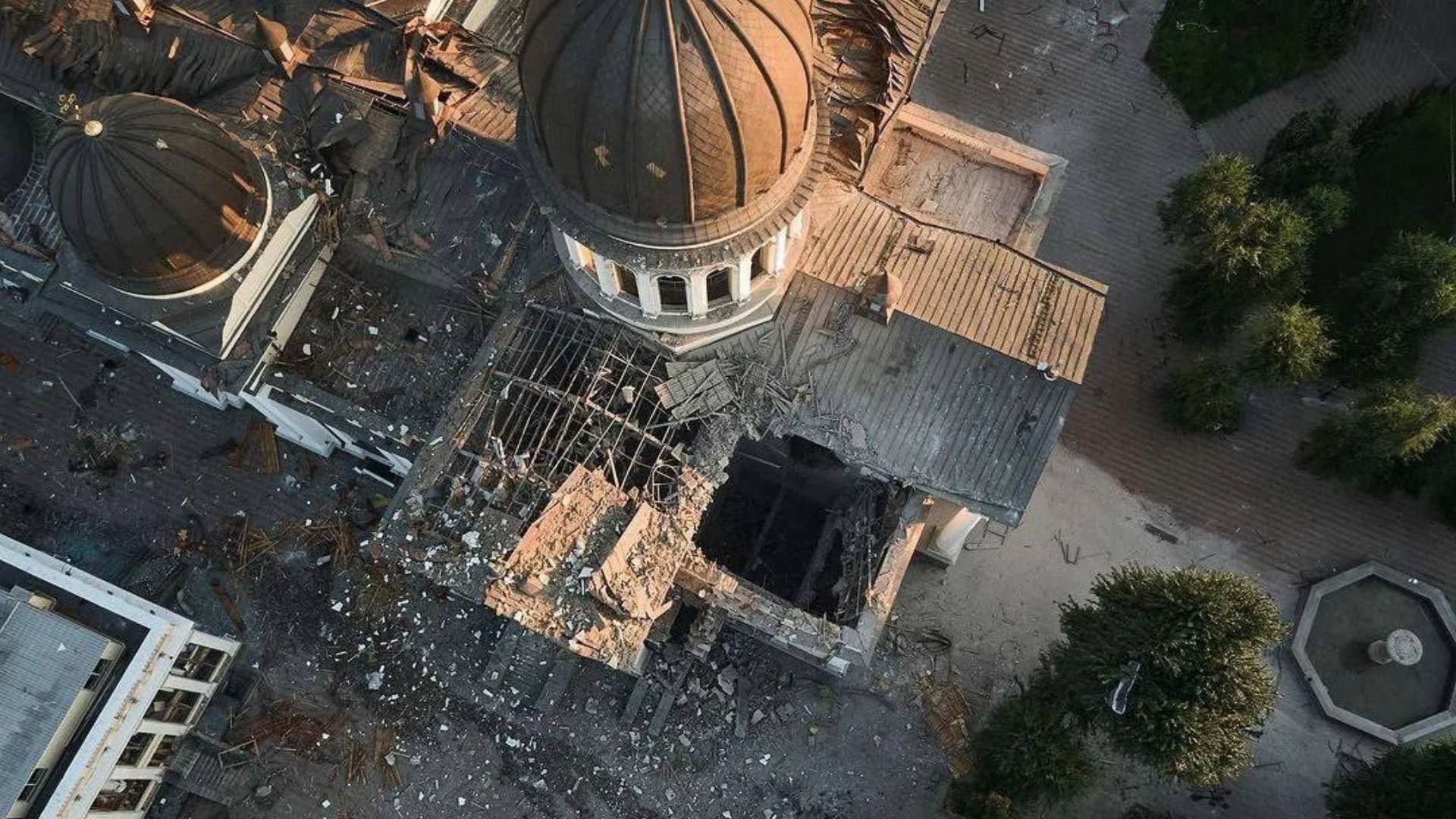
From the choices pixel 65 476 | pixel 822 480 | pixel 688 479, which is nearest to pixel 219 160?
pixel 688 479

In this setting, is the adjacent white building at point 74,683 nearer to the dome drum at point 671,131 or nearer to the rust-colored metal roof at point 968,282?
the dome drum at point 671,131

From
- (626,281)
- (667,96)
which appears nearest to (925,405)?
(626,281)

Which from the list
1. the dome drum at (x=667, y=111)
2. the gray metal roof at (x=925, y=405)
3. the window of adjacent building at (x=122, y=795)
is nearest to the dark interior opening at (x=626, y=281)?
the dome drum at (x=667, y=111)

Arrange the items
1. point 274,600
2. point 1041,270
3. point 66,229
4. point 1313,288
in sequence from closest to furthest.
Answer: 1. point 66,229
2. point 1041,270
3. point 274,600
4. point 1313,288

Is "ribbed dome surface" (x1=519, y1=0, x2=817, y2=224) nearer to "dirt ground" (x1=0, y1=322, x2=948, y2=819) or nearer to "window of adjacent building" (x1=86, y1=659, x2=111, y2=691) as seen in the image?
"dirt ground" (x1=0, y1=322, x2=948, y2=819)

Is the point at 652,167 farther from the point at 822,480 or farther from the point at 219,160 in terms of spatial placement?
the point at 822,480

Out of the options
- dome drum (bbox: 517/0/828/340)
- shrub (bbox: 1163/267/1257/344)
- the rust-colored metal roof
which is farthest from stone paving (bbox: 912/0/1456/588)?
dome drum (bbox: 517/0/828/340)
